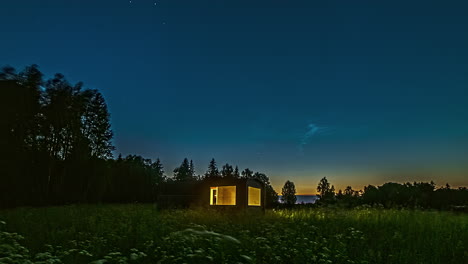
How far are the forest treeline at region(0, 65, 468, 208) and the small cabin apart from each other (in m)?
1.02

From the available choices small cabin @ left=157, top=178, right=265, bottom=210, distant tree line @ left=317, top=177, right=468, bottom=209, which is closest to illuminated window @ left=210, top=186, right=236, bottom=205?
small cabin @ left=157, top=178, right=265, bottom=210

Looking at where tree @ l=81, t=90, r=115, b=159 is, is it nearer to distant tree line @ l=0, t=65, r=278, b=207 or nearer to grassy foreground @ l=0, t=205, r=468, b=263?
distant tree line @ l=0, t=65, r=278, b=207

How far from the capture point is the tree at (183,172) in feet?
267

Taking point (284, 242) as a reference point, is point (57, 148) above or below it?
above

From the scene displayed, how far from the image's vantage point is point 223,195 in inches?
910

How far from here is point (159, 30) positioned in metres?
12.7

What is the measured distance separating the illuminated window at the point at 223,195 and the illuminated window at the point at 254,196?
135cm

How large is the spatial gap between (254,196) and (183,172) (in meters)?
63.3

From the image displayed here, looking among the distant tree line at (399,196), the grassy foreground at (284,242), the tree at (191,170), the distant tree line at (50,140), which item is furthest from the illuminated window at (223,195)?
the tree at (191,170)

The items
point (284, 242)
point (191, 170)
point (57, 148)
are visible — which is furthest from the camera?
point (191, 170)

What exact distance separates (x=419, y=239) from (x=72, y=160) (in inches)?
1145

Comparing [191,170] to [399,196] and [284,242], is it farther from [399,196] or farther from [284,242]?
[284,242]

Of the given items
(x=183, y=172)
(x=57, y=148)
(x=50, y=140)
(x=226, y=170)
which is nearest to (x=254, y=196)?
(x=57, y=148)

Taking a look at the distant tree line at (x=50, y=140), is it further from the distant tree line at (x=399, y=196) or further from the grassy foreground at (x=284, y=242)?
the grassy foreground at (x=284, y=242)
